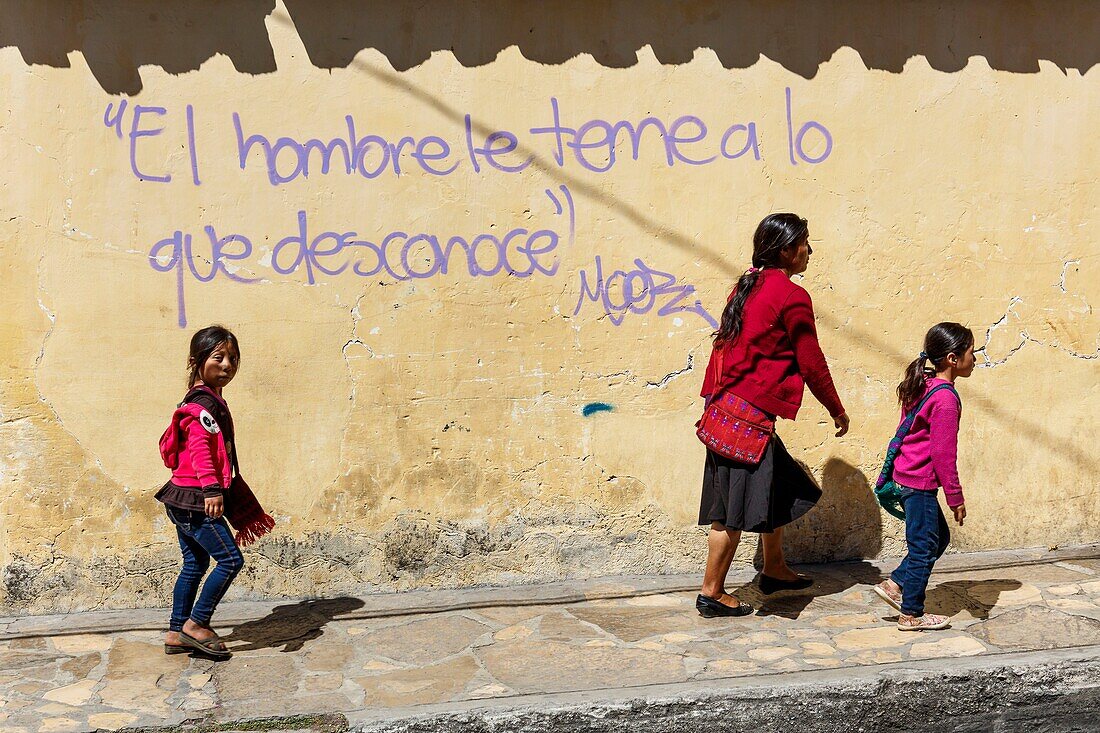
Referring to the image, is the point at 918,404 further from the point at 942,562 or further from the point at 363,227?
the point at 363,227

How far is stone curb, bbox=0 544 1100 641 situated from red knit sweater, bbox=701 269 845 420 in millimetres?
1133

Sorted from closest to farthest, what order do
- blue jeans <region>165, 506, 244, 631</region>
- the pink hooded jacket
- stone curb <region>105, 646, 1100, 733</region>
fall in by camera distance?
stone curb <region>105, 646, 1100, 733</region>, the pink hooded jacket, blue jeans <region>165, 506, 244, 631</region>

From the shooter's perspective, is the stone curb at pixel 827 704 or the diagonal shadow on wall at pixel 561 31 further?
the diagonal shadow on wall at pixel 561 31

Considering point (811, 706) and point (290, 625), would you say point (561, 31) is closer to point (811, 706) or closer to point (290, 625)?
point (290, 625)

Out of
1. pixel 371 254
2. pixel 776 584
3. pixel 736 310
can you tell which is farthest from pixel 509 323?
pixel 776 584

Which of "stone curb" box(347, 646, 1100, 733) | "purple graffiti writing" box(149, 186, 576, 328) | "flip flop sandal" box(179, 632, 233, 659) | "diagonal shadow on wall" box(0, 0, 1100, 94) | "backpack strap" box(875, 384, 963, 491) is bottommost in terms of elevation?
"stone curb" box(347, 646, 1100, 733)

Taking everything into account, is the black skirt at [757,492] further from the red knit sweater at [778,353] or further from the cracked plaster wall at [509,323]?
the cracked plaster wall at [509,323]

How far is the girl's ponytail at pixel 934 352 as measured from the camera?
4.54m

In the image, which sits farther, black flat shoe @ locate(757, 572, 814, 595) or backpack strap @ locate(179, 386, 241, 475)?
black flat shoe @ locate(757, 572, 814, 595)

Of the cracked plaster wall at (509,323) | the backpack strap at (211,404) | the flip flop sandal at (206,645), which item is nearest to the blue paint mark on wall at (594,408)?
the cracked plaster wall at (509,323)

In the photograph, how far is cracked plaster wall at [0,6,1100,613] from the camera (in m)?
5.01

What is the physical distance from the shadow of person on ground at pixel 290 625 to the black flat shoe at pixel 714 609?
1522 millimetres

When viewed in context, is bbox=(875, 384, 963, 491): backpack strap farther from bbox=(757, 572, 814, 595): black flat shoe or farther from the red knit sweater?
bbox=(757, 572, 814, 595): black flat shoe

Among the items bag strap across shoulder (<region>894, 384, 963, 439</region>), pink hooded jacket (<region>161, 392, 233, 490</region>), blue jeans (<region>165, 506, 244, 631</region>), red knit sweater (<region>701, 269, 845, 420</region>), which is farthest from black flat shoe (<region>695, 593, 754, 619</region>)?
pink hooded jacket (<region>161, 392, 233, 490</region>)
